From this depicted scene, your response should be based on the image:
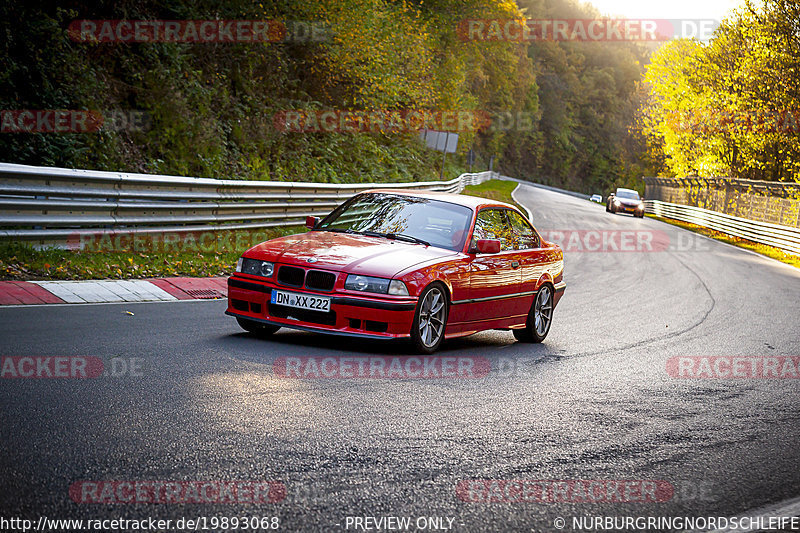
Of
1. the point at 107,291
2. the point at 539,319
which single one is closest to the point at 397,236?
the point at 539,319

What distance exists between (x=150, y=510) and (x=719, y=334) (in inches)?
372

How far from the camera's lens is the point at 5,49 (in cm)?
1529

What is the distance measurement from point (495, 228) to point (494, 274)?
649mm

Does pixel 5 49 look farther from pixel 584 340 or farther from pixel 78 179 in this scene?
pixel 584 340

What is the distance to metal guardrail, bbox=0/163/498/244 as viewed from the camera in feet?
36.3

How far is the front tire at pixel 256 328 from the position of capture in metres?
8.34

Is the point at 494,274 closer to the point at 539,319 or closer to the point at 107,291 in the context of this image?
the point at 539,319

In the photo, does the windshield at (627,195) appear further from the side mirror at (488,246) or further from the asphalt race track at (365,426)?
the side mirror at (488,246)

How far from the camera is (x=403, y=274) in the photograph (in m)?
7.79

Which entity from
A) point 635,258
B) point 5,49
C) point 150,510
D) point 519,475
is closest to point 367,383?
point 519,475

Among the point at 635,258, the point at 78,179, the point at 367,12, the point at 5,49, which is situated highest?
the point at 367,12

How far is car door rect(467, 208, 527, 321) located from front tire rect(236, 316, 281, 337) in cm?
192

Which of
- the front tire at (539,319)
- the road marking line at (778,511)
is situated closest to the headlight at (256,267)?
the front tire at (539,319)

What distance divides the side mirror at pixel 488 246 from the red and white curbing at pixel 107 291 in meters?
3.96
